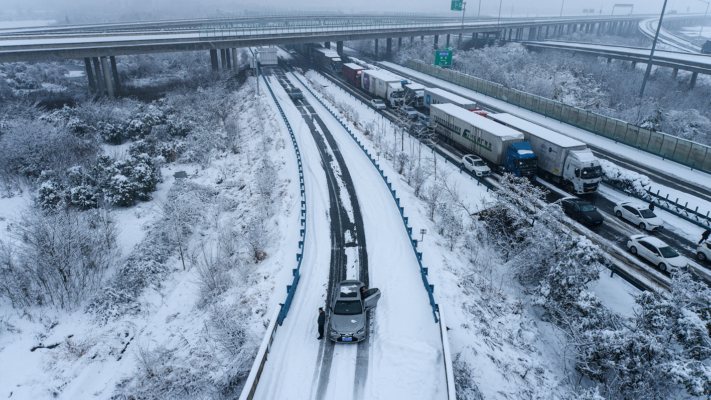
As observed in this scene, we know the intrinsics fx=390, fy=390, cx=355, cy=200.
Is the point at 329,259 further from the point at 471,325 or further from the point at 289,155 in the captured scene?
the point at 289,155

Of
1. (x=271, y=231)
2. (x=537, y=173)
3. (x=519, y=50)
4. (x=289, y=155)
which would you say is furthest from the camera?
(x=519, y=50)

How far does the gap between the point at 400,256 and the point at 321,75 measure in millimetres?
69236

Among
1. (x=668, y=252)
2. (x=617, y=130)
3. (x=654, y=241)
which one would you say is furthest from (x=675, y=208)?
(x=617, y=130)

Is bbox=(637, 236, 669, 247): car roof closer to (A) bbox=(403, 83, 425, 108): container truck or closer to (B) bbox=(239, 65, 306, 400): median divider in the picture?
(B) bbox=(239, 65, 306, 400): median divider

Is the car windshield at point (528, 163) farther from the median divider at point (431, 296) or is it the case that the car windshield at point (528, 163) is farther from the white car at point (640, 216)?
the median divider at point (431, 296)

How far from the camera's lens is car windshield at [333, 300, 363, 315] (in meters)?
18.2

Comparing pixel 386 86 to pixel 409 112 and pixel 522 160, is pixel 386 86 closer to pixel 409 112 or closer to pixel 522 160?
pixel 409 112

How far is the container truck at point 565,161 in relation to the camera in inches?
1280

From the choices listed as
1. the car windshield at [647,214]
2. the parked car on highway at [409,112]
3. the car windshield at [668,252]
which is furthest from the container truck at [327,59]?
the car windshield at [668,252]

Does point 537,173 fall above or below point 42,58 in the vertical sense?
below

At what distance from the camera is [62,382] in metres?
18.9

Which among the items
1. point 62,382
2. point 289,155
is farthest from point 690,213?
point 62,382

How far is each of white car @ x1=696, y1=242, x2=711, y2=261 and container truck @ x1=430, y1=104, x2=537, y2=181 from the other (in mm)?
12900

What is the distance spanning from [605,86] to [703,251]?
60.3 meters
